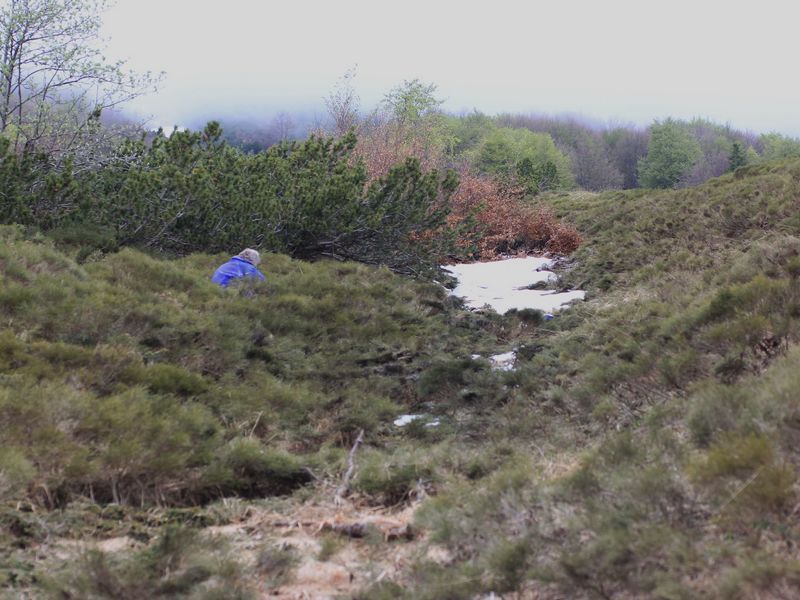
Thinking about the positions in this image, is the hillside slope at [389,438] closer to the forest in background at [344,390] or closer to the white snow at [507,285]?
the forest in background at [344,390]

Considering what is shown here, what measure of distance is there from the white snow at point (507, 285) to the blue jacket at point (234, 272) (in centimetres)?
329

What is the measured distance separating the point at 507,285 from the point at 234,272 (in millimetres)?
5230

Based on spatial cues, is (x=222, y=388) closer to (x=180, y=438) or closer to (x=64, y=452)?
(x=180, y=438)

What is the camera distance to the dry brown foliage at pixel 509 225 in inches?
587

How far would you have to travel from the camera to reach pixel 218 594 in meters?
2.02

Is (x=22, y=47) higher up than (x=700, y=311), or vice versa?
(x=22, y=47)

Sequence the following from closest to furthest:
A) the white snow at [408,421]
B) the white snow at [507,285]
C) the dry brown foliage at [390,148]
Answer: the white snow at [408,421]
the white snow at [507,285]
the dry brown foliage at [390,148]

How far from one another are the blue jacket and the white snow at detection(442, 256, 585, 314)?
329cm

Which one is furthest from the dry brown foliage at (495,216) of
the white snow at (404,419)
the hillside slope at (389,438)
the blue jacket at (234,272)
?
the white snow at (404,419)

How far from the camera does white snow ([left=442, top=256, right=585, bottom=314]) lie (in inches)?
368

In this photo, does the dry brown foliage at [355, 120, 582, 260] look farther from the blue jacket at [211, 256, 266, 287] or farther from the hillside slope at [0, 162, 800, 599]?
the hillside slope at [0, 162, 800, 599]

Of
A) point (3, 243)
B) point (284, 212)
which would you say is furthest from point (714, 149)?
point (3, 243)

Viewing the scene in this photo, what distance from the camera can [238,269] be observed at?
25.6ft

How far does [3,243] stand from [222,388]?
2.85 m
